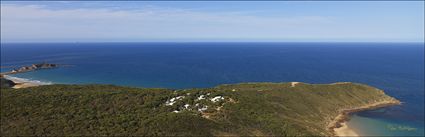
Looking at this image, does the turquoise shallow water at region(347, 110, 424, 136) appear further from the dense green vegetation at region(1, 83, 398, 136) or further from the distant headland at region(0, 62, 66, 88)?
the distant headland at region(0, 62, 66, 88)

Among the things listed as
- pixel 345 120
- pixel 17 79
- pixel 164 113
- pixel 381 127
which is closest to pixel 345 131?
pixel 381 127

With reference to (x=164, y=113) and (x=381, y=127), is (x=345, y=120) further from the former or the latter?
(x=164, y=113)

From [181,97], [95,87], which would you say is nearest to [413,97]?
[181,97]

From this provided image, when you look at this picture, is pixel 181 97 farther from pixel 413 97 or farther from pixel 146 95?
pixel 413 97

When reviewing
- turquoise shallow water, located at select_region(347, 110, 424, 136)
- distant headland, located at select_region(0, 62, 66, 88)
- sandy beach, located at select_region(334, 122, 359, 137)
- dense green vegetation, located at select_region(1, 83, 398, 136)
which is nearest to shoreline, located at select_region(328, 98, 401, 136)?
sandy beach, located at select_region(334, 122, 359, 137)

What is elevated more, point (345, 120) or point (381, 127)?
point (345, 120)
